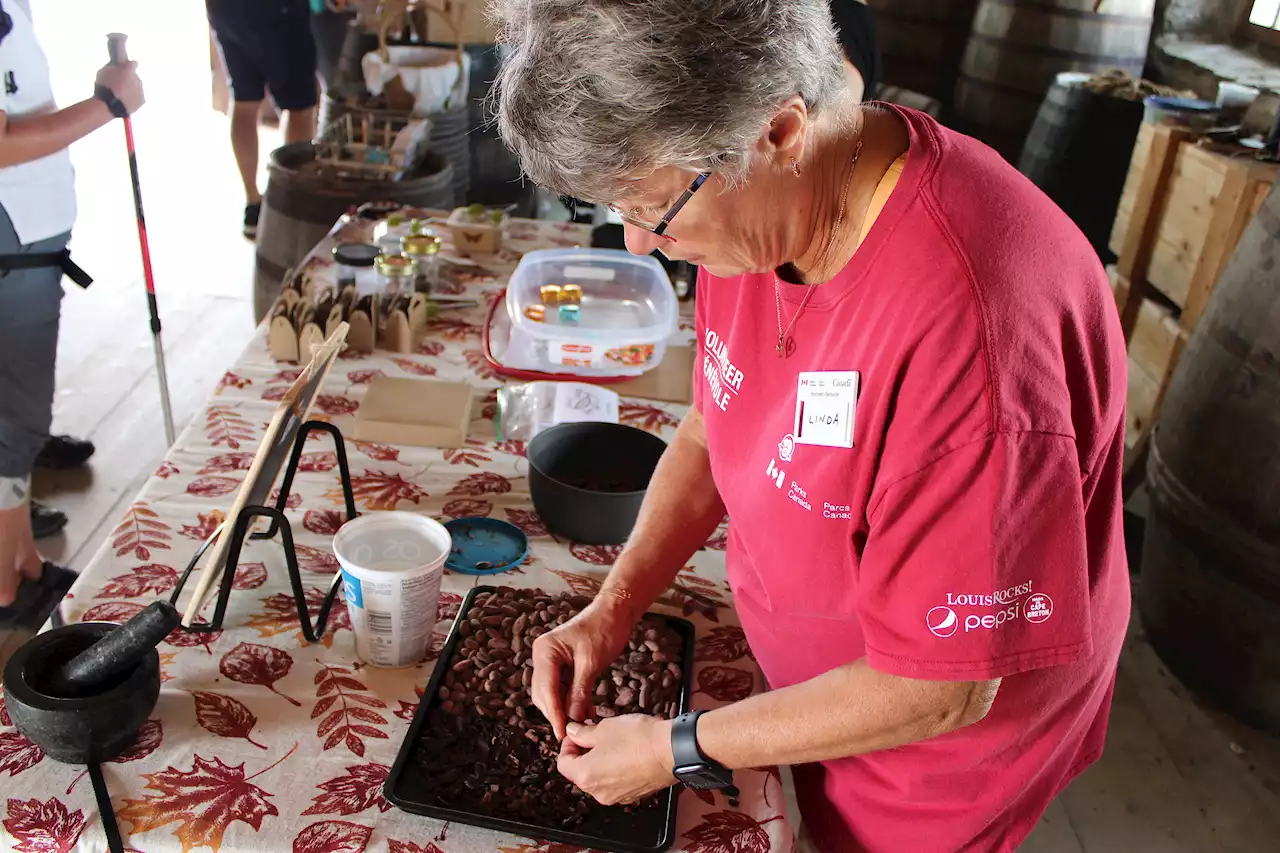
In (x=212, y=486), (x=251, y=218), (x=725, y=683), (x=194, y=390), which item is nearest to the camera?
(x=725, y=683)

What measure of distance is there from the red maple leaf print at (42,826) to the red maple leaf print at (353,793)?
7.5 inches

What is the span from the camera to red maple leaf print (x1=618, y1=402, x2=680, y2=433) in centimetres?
159

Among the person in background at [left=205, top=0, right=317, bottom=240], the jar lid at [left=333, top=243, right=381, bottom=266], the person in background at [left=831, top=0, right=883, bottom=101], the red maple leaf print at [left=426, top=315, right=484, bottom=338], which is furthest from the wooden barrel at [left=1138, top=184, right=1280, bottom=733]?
the person in background at [left=205, top=0, right=317, bottom=240]

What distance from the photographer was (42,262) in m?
1.87

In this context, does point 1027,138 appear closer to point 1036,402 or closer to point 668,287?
point 668,287

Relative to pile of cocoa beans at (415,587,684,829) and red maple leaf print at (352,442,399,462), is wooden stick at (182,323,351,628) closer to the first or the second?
pile of cocoa beans at (415,587,684,829)

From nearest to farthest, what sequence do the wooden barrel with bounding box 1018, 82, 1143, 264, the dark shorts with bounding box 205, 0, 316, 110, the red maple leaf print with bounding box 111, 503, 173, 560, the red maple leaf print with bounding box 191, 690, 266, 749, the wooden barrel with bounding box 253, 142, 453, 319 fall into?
the red maple leaf print with bounding box 191, 690, 266, 749 < the red maple leaf print with bounding box 111, 503, 173, 560 < the wooden barrel with bounding box 253, 142, 453, 319 < the wooden barrel with bounding box 1018, 82, 1143, 264 < the dark shorts with bounding box 205, 0, 316, 110

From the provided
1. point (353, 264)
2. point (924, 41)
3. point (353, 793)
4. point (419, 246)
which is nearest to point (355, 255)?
point (353, 264)

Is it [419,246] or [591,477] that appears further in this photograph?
[419,246]

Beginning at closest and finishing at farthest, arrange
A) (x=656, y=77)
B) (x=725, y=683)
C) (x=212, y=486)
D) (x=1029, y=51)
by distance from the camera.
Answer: (x=656, y=77), (x=725, y=683), (x=212, y=486), (x=1029, y=51)

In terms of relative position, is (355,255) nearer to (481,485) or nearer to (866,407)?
(481,485)

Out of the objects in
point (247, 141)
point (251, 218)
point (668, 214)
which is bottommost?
point (251, 218)

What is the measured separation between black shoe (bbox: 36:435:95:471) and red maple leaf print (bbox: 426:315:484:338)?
1.46m

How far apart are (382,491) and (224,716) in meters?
0.45
